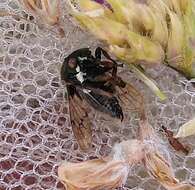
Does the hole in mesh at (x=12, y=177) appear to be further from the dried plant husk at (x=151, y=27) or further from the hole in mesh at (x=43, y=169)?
the dried plant husk at (x=151, y=27)

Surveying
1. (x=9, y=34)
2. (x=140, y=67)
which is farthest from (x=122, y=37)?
(x=9, y=34)

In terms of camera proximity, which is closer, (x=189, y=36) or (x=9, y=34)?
(x=189, y=36)

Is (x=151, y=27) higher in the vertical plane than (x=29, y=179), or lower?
higher

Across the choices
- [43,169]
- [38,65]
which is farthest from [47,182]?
[38,65]

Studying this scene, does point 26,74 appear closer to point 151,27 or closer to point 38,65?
point 38,65

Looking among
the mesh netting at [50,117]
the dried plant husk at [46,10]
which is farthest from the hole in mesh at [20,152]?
the dried plant husk at [46,10]

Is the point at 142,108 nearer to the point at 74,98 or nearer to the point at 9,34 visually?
the point at 74,98
